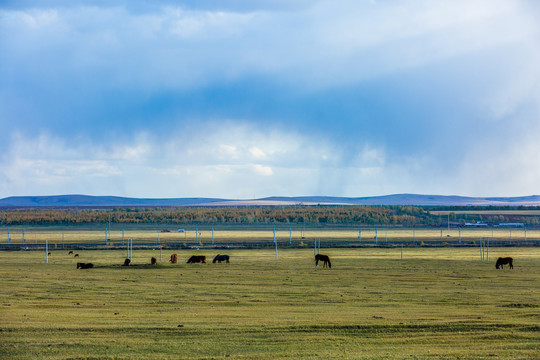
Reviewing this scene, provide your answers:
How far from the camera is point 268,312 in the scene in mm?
21844

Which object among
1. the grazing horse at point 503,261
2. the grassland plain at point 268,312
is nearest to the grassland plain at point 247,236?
the grazing horse at point 503,261

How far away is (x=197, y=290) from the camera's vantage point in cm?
2909

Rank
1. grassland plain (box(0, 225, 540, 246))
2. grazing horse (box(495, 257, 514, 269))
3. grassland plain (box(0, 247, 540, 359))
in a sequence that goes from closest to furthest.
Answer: grassland plain (box(0, 247, 540, 359)) → grazing horse (box(495, 257, 514, 269)) → grassland plain (box(0, 225, 540, 246))

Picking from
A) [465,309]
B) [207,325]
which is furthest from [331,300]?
[207,325]

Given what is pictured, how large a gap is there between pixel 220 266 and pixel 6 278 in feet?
43.3

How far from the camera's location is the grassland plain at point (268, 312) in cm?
1570

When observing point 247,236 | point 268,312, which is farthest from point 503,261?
point 247,236

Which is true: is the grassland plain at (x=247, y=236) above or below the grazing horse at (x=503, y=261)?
above

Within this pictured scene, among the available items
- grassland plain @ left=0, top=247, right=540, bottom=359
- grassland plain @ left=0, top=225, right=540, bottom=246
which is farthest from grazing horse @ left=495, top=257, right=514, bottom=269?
grassland plain @ left=0, top=225, right=540, bottom=246

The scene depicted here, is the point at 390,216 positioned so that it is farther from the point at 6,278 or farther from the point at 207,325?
the point at 207,325

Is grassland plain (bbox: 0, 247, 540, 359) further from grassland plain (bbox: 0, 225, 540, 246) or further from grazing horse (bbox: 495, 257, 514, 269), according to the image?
grassland plain (bbox: 0, 225, 540, 246)

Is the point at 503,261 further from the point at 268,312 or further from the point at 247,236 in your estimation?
the point at 247,236

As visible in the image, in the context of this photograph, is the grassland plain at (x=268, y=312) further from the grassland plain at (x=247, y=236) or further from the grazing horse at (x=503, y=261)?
the grassland plain at (x=247, y=236)

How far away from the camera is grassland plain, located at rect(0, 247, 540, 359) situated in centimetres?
1570
